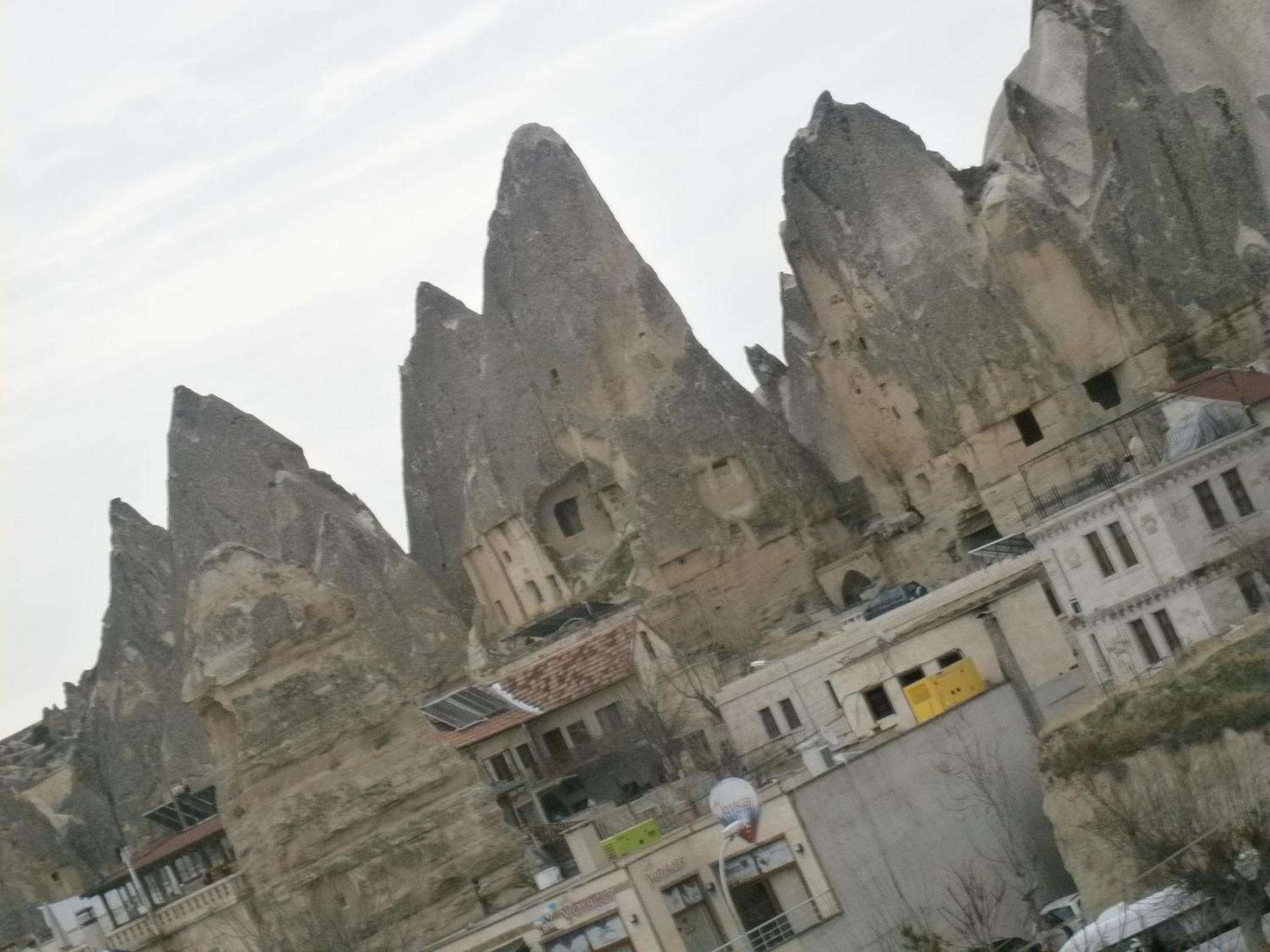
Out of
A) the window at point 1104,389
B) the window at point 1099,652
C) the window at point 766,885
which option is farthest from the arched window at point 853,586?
the window at point 766,885

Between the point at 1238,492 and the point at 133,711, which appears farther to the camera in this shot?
the point at 133,711

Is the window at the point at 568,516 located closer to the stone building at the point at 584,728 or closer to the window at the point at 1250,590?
the stone building at the point at 584,728

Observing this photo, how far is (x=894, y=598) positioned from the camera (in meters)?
43.9

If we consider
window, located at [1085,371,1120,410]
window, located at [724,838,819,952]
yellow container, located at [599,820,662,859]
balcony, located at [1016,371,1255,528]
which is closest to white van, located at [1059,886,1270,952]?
window, located at [724,838,819,952]

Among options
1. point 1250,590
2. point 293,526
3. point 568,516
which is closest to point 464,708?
point 568,516

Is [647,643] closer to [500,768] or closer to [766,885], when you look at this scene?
[500,768]

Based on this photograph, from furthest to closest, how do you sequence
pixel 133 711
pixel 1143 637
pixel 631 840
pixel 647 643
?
pixel 133 711
pixel 647 643
pixel 1143 637
pixel 631 840

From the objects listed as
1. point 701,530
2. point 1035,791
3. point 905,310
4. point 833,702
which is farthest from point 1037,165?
point 1035,791

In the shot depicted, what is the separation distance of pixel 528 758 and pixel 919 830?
11.1 m

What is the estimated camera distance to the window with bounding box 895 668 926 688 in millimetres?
34406

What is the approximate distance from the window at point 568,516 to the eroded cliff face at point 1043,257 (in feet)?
22.0

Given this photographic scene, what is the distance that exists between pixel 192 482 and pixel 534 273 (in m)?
10.2

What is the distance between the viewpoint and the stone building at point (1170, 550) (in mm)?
33250

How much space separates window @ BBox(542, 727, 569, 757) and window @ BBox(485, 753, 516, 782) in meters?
0.88
